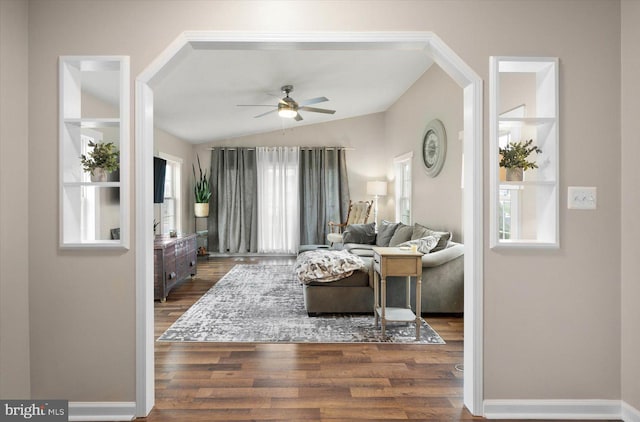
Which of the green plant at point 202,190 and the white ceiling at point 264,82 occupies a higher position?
the white ceiling at point 264,82

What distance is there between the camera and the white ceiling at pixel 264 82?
4.11m

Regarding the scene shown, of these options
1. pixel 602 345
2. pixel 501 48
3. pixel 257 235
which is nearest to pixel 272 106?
pixel 257 235

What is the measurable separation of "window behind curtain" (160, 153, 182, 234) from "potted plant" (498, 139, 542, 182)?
19.4ft

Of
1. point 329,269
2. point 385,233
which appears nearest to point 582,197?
point 329,269

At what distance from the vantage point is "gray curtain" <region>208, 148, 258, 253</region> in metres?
7.96

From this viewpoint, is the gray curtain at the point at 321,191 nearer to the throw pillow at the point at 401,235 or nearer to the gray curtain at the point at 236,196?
the gray curtain at the point at 236,196

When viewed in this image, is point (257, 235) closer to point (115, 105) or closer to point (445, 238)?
point (115, 105)

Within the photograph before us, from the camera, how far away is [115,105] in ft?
15.3

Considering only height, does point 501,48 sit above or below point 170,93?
below

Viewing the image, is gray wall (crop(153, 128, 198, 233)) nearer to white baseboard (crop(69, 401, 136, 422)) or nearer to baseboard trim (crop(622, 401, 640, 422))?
white baseboard (crop(69, 401, 136, 422))

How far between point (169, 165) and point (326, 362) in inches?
216

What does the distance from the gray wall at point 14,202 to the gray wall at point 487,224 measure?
38 millimetres

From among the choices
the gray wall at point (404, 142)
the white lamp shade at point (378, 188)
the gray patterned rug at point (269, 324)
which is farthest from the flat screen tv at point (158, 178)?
the white lamp shade at point (378, 188)

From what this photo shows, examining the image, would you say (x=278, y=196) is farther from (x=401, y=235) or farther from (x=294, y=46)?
(x=294, y=46)
